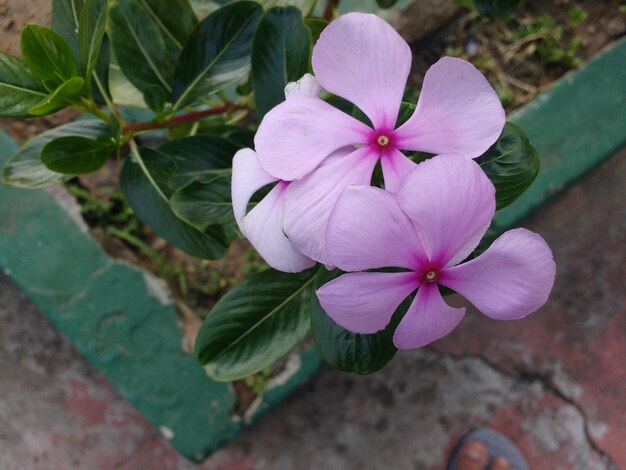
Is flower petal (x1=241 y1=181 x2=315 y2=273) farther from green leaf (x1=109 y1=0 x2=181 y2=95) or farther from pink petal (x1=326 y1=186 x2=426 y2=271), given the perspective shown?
green leaf (x1=109 y1=0 x2=181 y2=95)

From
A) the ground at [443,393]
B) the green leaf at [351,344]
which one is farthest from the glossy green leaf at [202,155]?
the ground at [443,393]

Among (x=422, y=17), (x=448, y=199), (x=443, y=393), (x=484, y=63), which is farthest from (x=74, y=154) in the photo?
(x=443, y=393)

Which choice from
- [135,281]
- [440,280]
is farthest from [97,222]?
[440,280]

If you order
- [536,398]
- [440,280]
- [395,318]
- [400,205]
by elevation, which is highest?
[400,205]

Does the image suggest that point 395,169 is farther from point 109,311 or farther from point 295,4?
point 109,311

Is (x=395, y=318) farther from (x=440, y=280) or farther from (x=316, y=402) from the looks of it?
(x=316, y=402)

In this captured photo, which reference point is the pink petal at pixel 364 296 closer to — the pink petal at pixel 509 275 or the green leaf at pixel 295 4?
the pink petal at pixel 509 275
